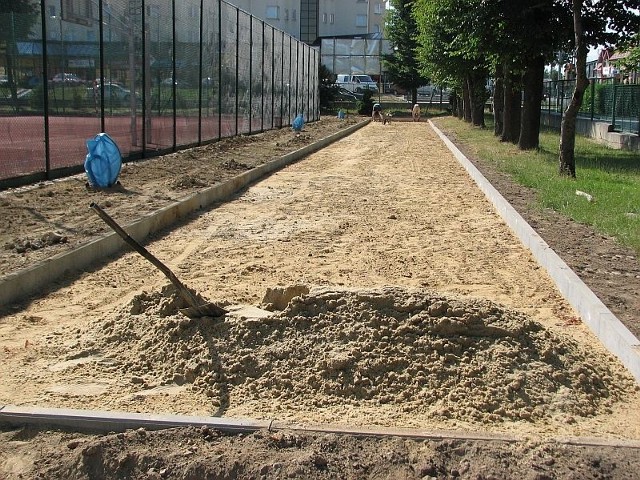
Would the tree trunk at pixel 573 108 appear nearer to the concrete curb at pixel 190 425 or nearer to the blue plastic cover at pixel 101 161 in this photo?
the blue plastic cover at pixel 101 161

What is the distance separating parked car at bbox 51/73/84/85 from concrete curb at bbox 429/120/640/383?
7.74m

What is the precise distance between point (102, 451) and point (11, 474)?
16.9 inches

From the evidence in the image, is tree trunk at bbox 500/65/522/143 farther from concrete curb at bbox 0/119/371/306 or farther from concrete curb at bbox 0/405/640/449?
concrete curb at bbox 0/405/640/449

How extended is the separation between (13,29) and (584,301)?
9511mm

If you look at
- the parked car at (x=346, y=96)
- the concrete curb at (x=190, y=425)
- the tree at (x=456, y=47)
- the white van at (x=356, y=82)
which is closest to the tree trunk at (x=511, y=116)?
the tree at (x=456, y=47)

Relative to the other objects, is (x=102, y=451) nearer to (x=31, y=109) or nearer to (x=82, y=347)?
(x=82, y=347)

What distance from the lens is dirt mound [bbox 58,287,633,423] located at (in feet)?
14.5

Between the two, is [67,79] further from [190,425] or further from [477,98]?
[477,98]

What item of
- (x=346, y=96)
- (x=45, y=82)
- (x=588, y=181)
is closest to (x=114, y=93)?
(x=45, y=82)

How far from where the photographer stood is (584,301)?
6145mm

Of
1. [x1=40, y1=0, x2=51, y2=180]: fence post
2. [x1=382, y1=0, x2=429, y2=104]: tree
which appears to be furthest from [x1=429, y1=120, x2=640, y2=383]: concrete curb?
[x1=382, y1=0, x2=429, y2=104]: tree

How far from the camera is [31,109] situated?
1202cm

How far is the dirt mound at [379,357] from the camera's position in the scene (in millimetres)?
4418

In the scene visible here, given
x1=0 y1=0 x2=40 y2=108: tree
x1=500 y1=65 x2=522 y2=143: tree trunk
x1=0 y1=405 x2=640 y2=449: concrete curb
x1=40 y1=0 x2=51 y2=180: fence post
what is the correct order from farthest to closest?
x1=500 y1=65 x2=522 y2=143: tree trunk, x1=40 y1=0 x2=51 y2=180: fence post, x1=0 y1=0 x2=40 y2=108: tree, x1=0 y1=405 x2=640 y2=449: concrete curb
